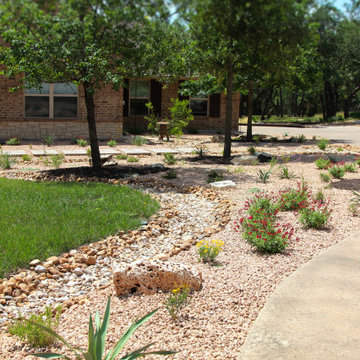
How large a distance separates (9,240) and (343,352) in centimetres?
372

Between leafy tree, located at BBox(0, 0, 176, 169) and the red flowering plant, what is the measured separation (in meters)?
2.40

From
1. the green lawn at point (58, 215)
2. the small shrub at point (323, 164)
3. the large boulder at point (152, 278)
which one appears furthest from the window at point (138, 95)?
the large boulder at point (152, 278)

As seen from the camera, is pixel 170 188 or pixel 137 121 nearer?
pixel 170 188

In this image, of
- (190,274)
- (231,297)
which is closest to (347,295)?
(231,297)

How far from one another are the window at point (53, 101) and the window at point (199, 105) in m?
7.84

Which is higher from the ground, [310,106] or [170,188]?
[310,106]

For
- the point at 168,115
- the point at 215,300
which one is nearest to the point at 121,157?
the point at 215,300

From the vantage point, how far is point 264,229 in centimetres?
591

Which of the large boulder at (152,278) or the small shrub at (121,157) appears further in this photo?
the small shrub at (121,157)

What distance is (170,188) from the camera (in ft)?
31.4

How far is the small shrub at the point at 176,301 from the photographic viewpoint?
3916 millimetres

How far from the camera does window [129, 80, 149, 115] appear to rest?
25000 mm

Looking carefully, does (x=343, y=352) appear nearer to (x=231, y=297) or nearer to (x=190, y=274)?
(x=231, y=297)

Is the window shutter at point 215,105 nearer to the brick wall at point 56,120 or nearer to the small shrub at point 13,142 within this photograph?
the brick wall at point 56,120
